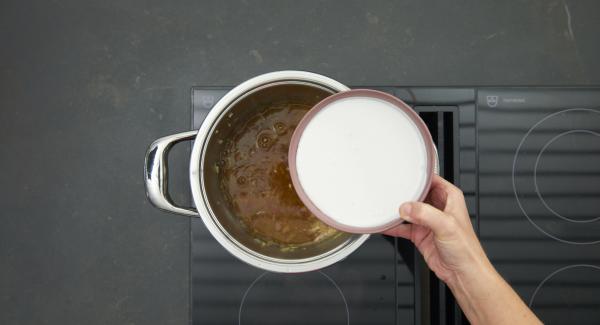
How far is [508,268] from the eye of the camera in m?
0.62

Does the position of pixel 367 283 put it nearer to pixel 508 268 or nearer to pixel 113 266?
pixel 508 268

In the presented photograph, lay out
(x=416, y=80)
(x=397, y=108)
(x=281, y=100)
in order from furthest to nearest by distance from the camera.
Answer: (x=416, y=80)
(x=281, y=100)
(x=397, y=108)

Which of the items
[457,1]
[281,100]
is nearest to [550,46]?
[457,1]

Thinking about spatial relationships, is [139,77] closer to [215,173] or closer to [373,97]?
[215,173]

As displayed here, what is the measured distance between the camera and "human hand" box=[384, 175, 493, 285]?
0.43 metres

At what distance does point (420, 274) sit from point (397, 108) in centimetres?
29

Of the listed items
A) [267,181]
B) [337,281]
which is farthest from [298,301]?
[267,181]

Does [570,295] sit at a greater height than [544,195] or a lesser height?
lesser

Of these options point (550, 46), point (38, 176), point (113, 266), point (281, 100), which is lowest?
point (113, 266)

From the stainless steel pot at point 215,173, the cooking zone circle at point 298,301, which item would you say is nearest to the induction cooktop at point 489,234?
the cooking zone circle at point 298,301

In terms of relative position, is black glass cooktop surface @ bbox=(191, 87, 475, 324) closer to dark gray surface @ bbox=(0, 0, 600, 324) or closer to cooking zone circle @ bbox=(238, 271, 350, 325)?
cooking zone circle @ bbox=(238, 271, 350, 325)

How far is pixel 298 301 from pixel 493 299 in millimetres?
267

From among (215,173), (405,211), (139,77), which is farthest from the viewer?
(139,77)

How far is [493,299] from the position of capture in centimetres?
50
